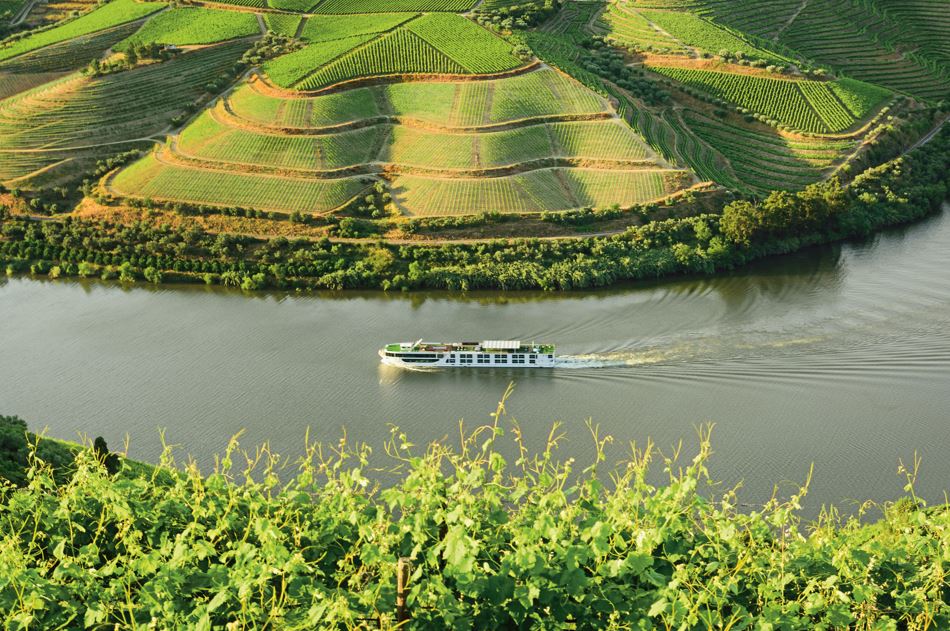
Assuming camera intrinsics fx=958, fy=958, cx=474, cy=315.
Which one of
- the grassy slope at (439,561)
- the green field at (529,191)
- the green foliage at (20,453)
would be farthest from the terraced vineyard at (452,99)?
the grassy slope at (439,561)

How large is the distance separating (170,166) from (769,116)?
42.2 meters

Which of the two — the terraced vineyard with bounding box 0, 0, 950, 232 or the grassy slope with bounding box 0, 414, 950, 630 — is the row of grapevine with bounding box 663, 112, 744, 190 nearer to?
the terraced vineyard with bounding box 0, 0, 950, 232

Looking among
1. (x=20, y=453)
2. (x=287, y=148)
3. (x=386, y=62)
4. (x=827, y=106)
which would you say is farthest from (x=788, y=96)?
(x=20, y=453)

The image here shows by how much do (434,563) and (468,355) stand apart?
30952 millimetres

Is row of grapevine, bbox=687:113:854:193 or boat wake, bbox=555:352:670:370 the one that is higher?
row of grapevine, bbox=687:113:854:193

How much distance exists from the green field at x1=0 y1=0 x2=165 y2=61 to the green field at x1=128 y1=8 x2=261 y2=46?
7.11 feet

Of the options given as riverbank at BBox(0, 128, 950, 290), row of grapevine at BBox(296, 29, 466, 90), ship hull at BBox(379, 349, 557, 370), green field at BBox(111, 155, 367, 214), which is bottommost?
ship hull at BBox(379, 349, 557, 370)

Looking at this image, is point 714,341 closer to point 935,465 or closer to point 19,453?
point 935,465

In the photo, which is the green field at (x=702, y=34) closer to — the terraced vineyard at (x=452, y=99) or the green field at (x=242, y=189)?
the terraced vineyard at (x=452, y=99)

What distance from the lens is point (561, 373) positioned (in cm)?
4400

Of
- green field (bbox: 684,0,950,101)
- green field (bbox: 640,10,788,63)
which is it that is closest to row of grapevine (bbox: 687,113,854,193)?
green field (bbox: 640,10,788,63)

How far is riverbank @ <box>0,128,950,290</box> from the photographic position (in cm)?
5412

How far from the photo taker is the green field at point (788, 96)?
225ft

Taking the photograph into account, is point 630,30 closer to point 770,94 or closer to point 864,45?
point 770,94
